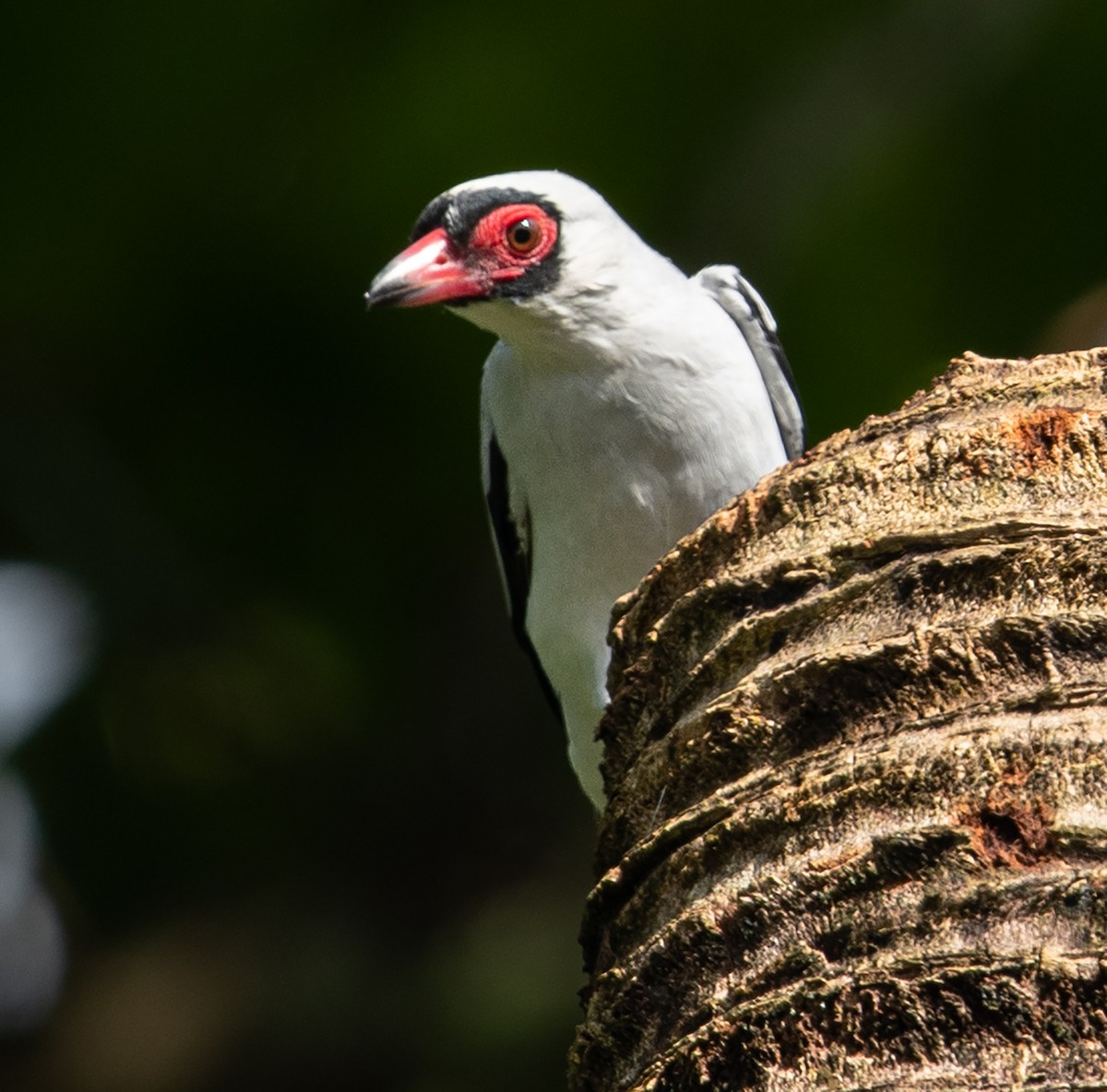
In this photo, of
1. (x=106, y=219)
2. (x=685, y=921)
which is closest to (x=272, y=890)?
(x=106, y=219)

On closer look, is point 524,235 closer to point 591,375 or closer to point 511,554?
point 591,375

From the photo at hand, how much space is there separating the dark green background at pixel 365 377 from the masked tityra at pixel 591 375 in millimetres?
763

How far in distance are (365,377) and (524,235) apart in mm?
1457

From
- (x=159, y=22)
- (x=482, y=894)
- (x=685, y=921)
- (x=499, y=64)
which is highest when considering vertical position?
(x=159, y=22)

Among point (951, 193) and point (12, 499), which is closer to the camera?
point (951, 193)

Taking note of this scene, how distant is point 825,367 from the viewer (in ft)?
18.6

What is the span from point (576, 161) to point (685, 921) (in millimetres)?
3854

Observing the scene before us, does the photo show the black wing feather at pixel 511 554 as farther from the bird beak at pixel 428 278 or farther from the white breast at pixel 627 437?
the bird beak at pixel 428 278

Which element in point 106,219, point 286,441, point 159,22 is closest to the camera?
point 159,22

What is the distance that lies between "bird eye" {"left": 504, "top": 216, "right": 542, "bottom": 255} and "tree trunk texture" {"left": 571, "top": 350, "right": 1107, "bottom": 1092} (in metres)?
2.14

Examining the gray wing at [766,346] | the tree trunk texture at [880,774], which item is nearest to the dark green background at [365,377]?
the gray wing at [766,346]

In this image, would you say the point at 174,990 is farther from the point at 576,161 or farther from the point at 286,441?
the point at 576,161

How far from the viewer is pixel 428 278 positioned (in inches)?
185

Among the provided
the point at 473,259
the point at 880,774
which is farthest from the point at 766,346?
the point at 880,774
